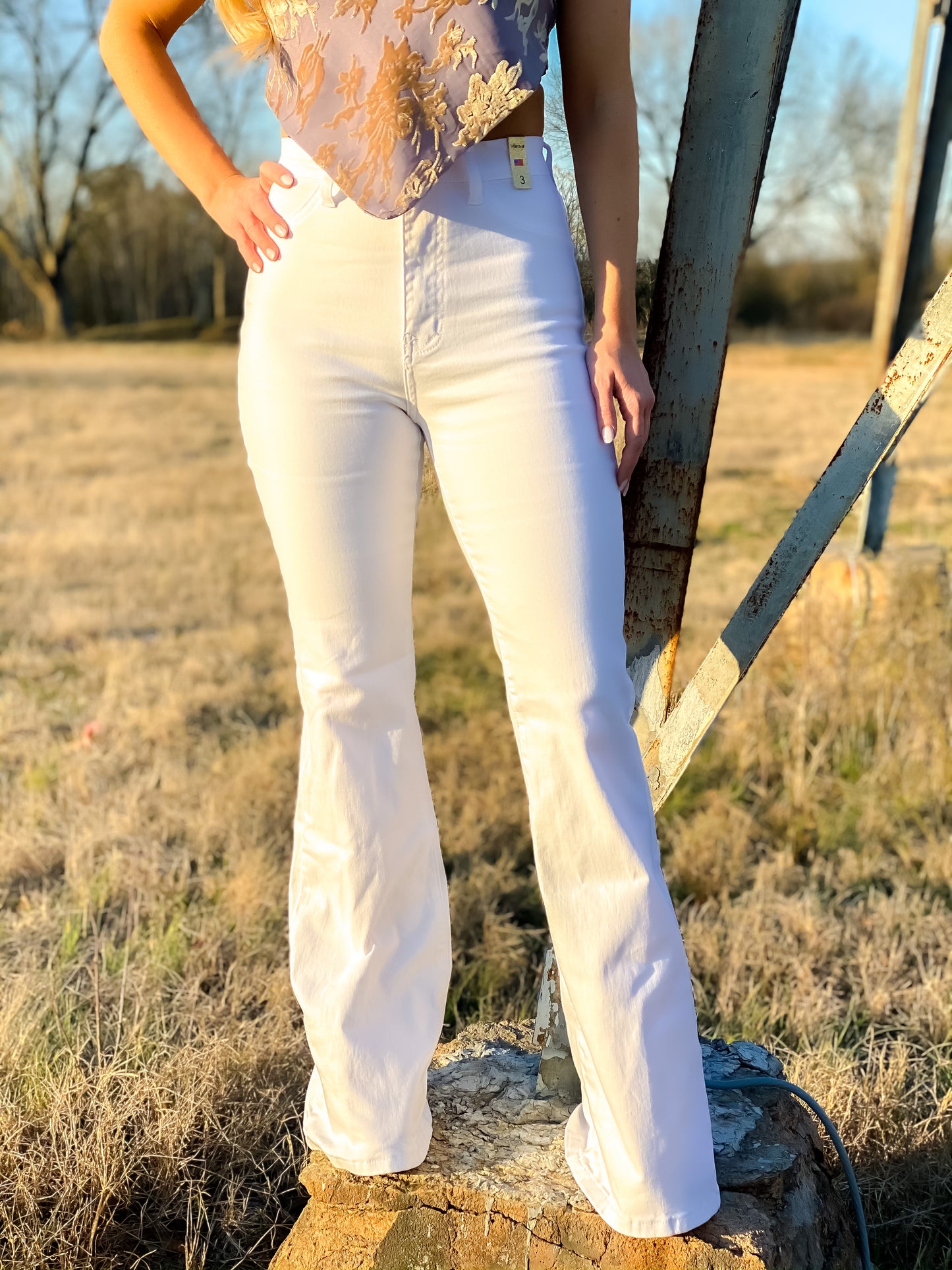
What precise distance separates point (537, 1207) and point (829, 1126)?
51cm

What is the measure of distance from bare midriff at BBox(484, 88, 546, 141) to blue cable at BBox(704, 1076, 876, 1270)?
1.33 meters

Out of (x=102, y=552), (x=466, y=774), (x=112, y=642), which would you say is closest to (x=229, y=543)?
(x=102, y=552)

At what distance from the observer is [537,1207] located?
1.48 m

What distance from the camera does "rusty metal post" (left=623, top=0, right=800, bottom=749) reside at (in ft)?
4.38

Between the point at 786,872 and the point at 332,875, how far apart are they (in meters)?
1.90

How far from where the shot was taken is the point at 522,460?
4.05 ft

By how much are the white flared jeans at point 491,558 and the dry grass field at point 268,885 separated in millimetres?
392

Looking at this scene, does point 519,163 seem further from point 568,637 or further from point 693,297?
point 568,637

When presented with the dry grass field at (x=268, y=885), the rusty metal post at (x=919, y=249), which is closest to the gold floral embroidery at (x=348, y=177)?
the dry grass field at (x=268, y=885)

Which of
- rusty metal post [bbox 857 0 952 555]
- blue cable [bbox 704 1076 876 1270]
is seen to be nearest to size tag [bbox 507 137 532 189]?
blue cable [bbox 704 1076 876 1270]

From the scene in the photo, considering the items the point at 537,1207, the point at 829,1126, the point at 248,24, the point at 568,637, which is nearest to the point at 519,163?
the point at 248,24

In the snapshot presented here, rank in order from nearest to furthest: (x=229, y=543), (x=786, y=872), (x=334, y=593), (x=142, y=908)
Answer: (x=334, y=593) < (x=142, y=908) < (x=786, y=872) < (x=229, y=543)

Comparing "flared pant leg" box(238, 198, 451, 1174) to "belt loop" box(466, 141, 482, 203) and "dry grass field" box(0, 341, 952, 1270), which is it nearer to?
"belt loop" box(466, 141, 482, 203)

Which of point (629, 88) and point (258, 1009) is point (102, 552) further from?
point (629, 88)
